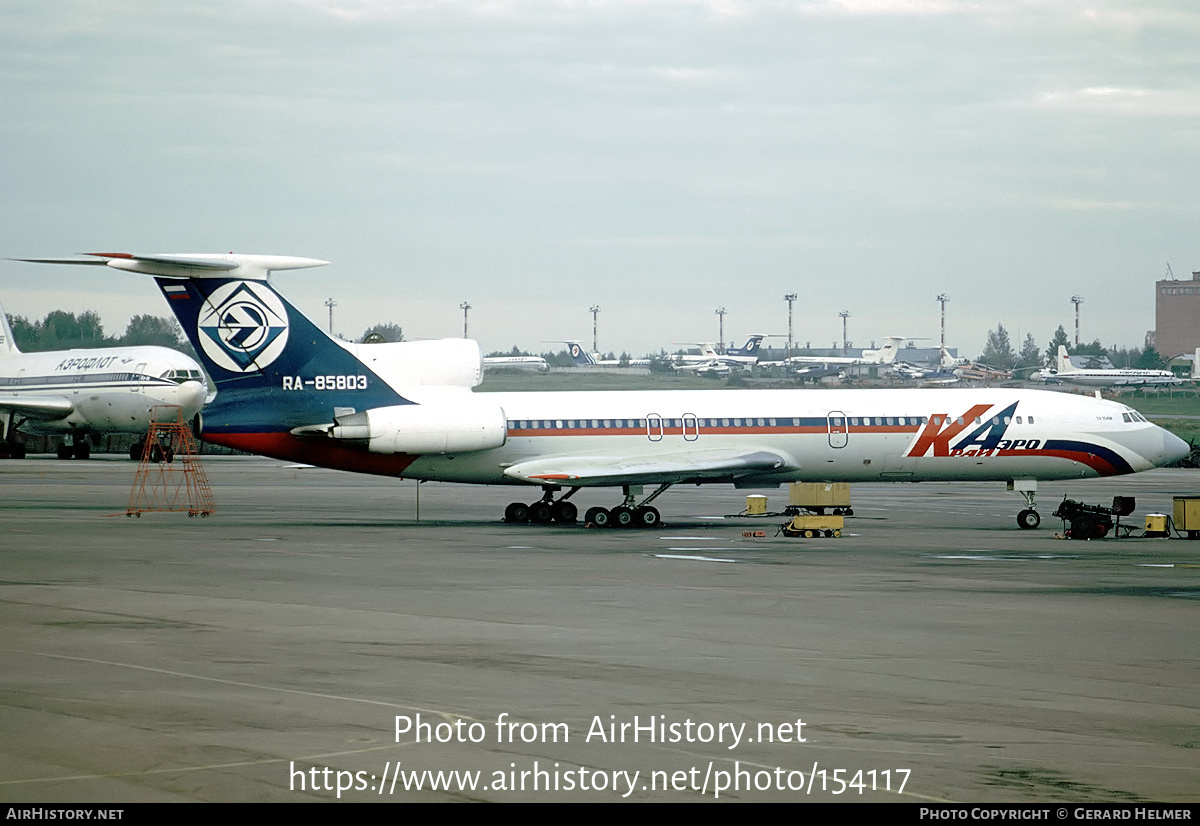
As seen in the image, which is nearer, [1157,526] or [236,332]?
[1157,526]

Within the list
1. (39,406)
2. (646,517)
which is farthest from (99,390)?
(646,517)

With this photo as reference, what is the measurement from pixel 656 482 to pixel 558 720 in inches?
960

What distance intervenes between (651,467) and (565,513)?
331 cm

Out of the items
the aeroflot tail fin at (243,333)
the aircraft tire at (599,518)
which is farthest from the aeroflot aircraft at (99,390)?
the aircraft tire at (599,518)

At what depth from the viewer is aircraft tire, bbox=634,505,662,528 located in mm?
36438

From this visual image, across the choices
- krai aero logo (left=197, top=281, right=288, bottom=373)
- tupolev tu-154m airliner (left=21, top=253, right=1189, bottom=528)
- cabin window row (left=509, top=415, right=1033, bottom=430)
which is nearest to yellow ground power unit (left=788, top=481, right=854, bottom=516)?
tupolev tu-154m airliner (left=21, top=253, right=1189, bottom=528)

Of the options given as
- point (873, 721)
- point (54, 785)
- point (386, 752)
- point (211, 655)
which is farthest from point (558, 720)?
point (211, 655)

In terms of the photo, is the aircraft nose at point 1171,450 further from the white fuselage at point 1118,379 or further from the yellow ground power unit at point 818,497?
the white fuselage at point 1118,379

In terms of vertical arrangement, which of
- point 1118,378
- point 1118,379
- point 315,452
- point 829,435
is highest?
point 1118,378

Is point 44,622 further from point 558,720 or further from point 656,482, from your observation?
point 656,482

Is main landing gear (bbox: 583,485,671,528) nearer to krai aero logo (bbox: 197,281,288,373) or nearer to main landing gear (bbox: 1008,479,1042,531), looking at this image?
krai aero logo (bbox: 197,281,288,373)

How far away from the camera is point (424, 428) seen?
36.0 meters

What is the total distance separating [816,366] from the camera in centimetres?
18200

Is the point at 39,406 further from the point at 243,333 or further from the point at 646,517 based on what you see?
the point at 646,517
